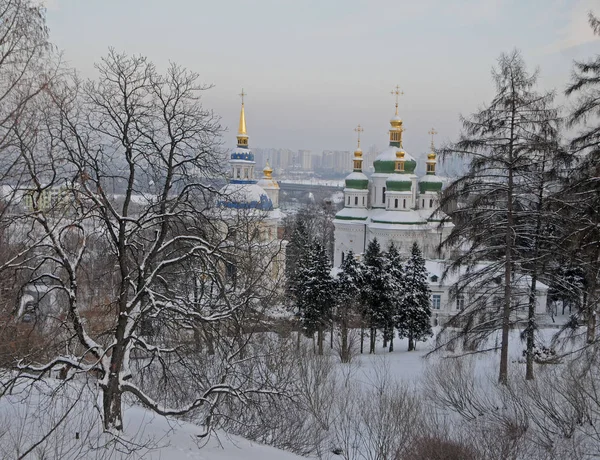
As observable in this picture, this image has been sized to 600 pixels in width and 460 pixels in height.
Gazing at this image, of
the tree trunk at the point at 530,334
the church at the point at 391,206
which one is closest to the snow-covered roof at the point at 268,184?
the church at the point at 391,206

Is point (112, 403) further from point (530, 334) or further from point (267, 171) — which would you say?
point (267, 171)

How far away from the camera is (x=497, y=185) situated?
12969 millimetres

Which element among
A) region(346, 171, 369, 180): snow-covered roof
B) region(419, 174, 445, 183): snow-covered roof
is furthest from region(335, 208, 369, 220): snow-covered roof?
region(419, 174, 445, 183): snow-covered roof

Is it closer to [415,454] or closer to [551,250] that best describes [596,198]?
[551,250]

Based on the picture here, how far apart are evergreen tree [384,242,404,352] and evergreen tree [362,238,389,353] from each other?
0.88 ft

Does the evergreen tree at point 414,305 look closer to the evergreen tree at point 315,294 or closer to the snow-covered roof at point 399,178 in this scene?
the evergreen tree at point 315,294

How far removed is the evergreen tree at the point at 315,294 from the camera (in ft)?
78.6

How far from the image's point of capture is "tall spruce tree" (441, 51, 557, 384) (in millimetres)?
12602

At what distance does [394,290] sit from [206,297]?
1594 centimetres

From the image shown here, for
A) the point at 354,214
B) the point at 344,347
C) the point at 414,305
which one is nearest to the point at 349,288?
the point at 344,347

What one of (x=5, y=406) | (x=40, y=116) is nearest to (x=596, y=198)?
(x=40, y=116)

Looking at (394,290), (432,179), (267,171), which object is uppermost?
(267,171)

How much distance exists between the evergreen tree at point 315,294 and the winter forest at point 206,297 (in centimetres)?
846

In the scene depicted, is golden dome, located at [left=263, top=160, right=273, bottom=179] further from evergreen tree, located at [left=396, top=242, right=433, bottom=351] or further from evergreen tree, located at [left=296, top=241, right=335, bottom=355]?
evergreen tree, located at [left=296, top=241, right=335, bottom=355]
